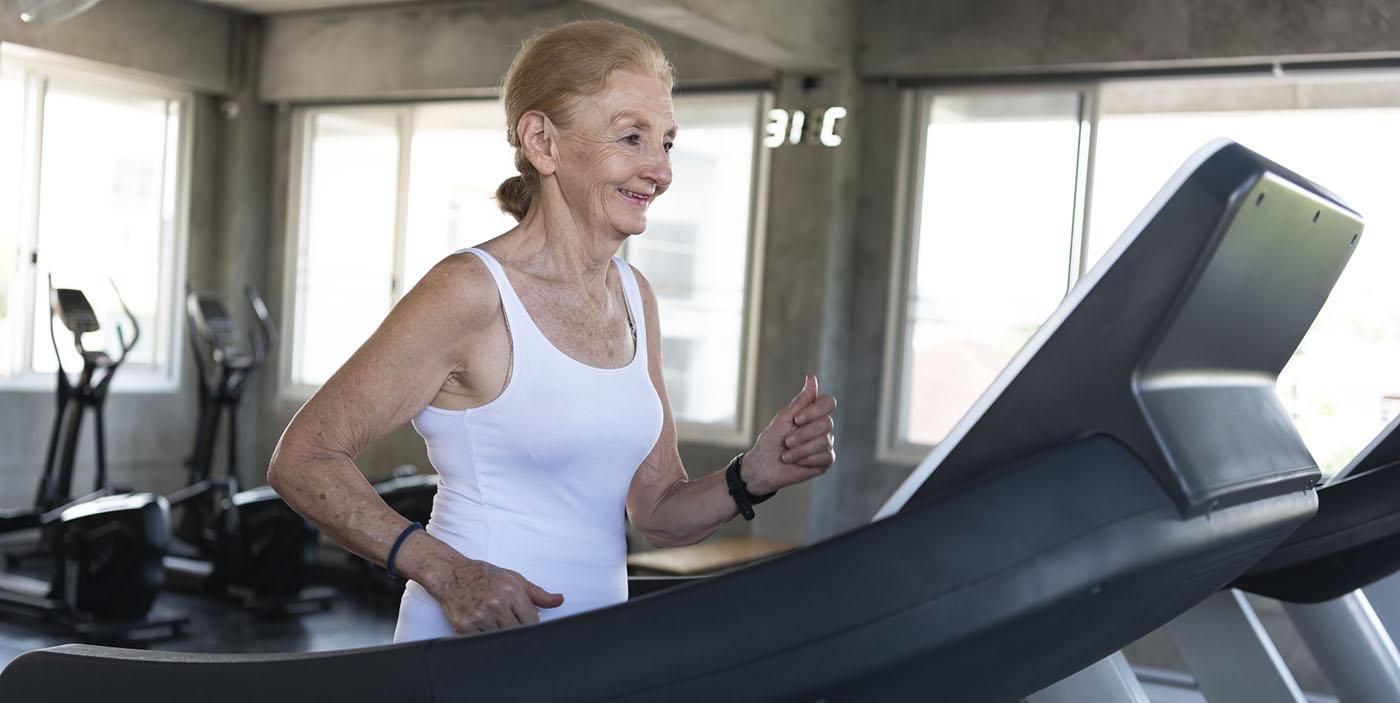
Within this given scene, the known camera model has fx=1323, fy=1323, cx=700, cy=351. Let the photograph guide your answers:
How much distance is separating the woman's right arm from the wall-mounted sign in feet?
14.9

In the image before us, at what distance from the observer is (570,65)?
4.26ft

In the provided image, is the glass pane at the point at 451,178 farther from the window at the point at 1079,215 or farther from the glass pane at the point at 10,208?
the window at the point at 1079,215

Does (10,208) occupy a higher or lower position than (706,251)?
higher

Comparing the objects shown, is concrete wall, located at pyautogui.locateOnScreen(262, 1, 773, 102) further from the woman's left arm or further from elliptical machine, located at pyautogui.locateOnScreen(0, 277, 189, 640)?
the woman's left arm

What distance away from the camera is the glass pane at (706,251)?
20.2ft

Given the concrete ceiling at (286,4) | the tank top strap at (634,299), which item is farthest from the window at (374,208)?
the tank top strap at (634,299)

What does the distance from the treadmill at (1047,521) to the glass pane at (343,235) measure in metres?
6.68

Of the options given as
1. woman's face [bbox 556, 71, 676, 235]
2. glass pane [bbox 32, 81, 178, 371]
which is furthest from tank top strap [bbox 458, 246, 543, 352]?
glass pane [bbox 32, 81, 178, 371]

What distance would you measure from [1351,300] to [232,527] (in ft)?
15.7

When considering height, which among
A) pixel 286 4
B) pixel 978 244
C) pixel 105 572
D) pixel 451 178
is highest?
pixel 286 4

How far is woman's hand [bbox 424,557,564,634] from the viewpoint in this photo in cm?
104

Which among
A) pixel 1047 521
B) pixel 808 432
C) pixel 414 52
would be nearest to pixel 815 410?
pixel 808 432

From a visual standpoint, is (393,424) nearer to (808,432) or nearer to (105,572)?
(808,432)

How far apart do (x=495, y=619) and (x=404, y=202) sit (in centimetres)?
642
